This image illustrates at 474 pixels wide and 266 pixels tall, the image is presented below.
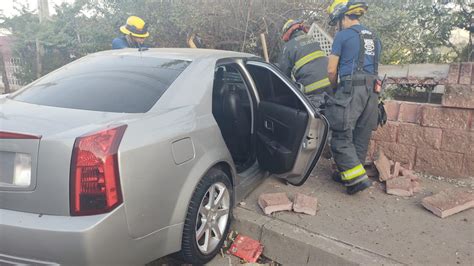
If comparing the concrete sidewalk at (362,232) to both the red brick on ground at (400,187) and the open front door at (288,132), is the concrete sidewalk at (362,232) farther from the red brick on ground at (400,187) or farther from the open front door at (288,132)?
the open front door at (288,132)

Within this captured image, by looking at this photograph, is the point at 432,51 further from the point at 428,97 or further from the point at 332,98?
the point at 332,98

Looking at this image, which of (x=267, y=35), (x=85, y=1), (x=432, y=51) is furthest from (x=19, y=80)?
(x=432, y=51)

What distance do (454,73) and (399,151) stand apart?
3.25 ft

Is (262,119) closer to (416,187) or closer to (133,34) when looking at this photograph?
(416,187)

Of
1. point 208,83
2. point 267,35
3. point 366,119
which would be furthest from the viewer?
point 267,35

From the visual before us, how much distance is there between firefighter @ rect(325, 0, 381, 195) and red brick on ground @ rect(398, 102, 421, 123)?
2.29 ft

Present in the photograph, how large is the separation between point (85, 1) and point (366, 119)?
709 cm

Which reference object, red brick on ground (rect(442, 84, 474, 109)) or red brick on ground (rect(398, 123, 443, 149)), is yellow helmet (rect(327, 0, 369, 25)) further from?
red brick on ground (rect(398, 123, 443, 149))

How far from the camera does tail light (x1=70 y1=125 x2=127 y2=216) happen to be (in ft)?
5.98

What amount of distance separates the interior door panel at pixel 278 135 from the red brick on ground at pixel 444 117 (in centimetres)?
156

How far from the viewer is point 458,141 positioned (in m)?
3.73

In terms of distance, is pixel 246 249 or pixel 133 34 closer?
pixel 246 249

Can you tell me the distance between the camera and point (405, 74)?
14.1 ft

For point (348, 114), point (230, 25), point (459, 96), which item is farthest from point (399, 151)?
point (230, 25)
